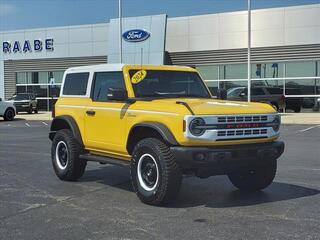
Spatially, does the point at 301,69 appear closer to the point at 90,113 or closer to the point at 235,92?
the point at 235,92

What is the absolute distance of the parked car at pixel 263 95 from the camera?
31047 millimetres

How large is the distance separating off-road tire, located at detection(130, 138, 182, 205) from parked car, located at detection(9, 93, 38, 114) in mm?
31955

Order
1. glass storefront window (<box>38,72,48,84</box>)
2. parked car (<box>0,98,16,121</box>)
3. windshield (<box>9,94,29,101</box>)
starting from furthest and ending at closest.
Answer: glass storefront window (<box>38,72,48,84</box>) < windshield (<box>9,94,29,101</box>) < parked car (<box>0,98,16,121</box>)

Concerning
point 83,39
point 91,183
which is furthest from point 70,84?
point 83,39

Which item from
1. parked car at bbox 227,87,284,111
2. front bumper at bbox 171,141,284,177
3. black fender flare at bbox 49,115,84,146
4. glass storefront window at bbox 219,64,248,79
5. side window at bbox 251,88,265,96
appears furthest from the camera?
glass storefront window at bbox 219,64,248,79

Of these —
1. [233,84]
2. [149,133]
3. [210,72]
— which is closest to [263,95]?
[233,84]

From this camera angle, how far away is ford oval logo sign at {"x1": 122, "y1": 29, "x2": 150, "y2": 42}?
121ft

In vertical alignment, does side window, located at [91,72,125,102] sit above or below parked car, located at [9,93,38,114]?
above

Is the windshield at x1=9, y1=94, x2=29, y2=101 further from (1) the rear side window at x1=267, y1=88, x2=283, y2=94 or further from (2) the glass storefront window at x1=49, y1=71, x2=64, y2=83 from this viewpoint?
(1) the rear side window at x1=267, y1=88, x2=283, y2=94

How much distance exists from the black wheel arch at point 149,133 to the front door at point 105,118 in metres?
0.17

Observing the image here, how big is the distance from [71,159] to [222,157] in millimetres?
3200

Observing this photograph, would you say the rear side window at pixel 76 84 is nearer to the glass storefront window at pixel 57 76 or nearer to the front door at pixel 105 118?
the front door at pixel 105 118

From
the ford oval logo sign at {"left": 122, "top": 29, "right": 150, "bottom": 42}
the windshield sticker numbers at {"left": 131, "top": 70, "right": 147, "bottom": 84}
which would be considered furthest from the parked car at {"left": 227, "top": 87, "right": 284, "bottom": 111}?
the windshield sticker numbers at {"left": 131, "top": 70, "right": 147, "bottom": 84}

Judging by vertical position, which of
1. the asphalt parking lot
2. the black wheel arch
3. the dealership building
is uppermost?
the dealership building
